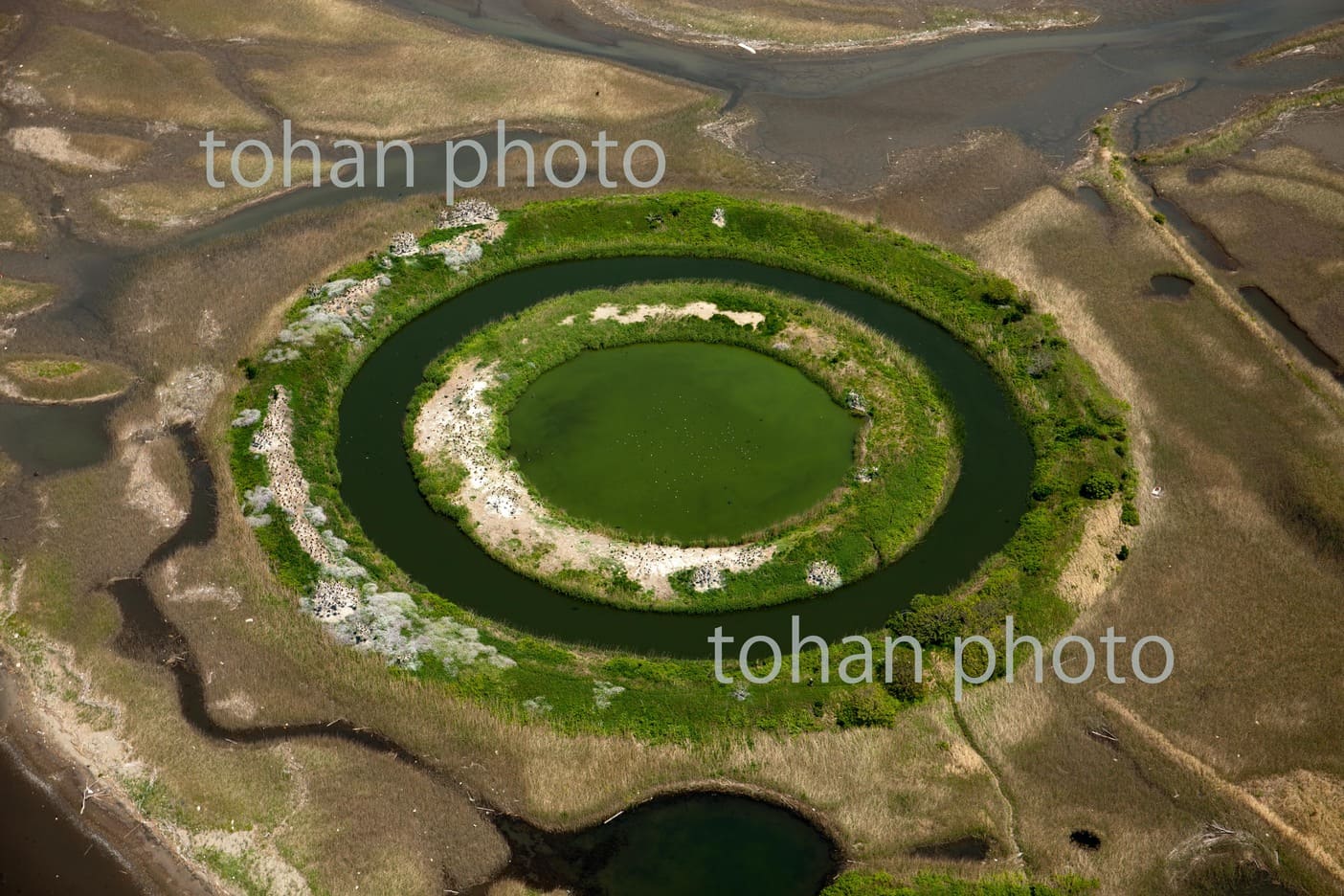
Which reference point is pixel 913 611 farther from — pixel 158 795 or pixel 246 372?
pixel 246 372

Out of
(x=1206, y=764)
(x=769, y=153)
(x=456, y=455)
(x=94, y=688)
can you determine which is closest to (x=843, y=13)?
(x=769, y=153)

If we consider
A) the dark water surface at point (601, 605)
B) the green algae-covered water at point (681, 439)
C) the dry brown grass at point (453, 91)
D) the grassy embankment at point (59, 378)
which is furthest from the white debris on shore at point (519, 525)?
the dry brown grass at point (453, 91)

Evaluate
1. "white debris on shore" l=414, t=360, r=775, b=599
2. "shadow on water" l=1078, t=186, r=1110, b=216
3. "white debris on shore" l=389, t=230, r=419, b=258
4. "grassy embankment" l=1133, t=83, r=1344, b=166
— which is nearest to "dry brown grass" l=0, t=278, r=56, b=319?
"white debris on shore" l=389, t=230, r=419, b=258

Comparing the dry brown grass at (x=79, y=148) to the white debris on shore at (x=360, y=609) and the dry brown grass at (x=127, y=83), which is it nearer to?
the dry brown grass at (x=127, y=83)

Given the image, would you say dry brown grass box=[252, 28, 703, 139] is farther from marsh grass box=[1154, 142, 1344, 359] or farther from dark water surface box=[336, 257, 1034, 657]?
marsh grass box=[1154, 142, 1344, 359]

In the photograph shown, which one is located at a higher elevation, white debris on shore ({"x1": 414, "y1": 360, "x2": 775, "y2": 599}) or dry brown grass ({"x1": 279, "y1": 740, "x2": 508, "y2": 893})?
white debris on shore ({"x1": 414, "y1": 360, "x2": 775, "y2": 599})

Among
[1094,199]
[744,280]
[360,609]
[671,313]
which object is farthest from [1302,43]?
[360,609]

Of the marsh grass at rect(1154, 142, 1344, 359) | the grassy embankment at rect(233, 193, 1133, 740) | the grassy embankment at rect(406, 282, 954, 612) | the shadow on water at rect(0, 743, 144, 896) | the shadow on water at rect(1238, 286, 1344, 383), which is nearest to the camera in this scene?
the shadow on water at rect(0, 743, 144, 896)

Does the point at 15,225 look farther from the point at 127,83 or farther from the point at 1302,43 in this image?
the point at 1302,43
